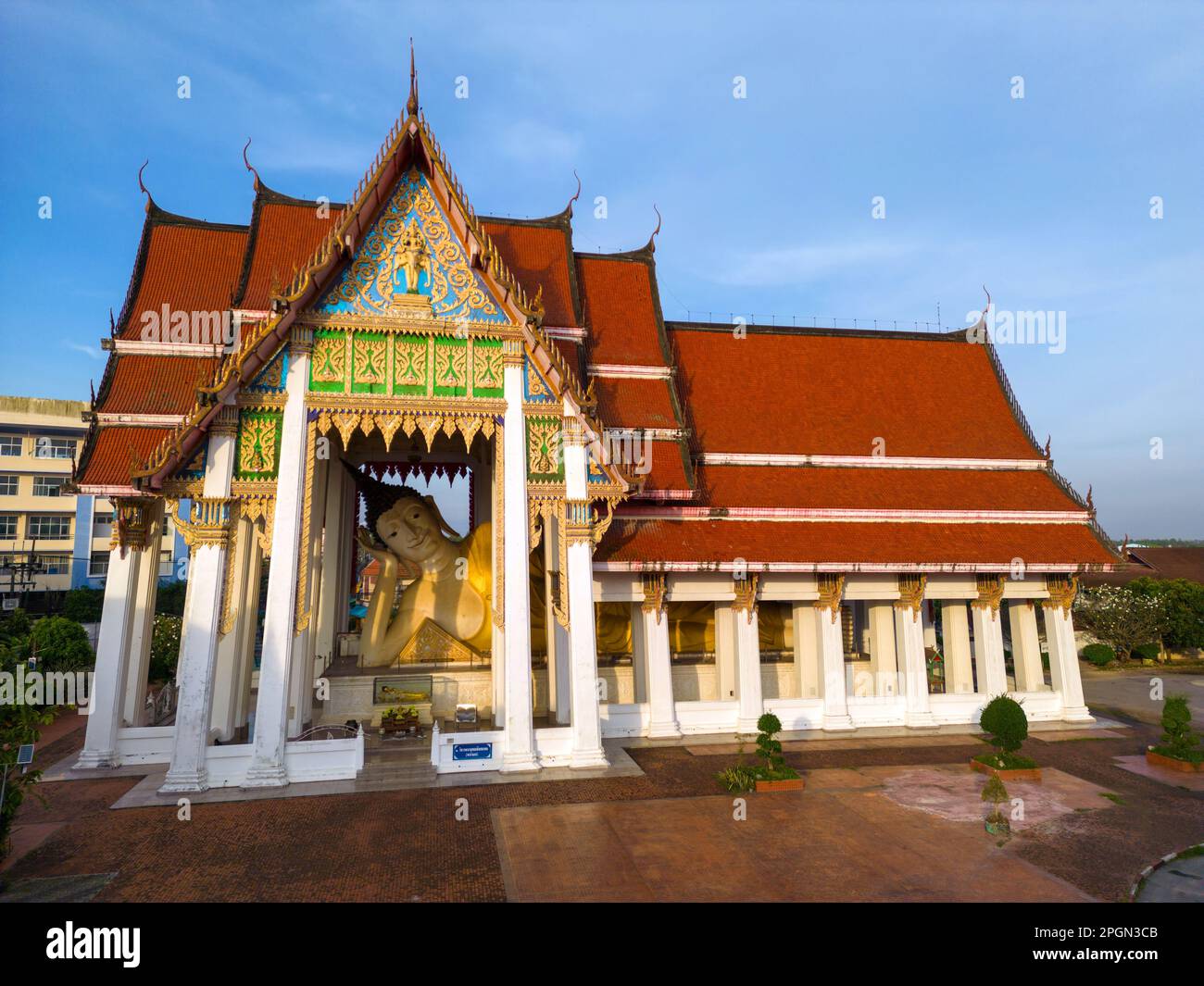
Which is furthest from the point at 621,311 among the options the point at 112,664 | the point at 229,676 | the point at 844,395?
the point at 112,664

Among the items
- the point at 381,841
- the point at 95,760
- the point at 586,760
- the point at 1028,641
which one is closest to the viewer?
the point at 381,841

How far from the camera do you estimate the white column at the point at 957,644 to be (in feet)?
64.3

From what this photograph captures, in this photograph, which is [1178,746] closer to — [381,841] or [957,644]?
[957,644]

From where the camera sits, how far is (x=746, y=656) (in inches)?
666

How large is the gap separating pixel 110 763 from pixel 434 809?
7193 mm

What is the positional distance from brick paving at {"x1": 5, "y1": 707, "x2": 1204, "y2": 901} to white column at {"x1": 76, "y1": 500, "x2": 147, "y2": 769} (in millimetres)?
838

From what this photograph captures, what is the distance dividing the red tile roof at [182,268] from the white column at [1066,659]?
73.6ft

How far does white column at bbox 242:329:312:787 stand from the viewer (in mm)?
12211

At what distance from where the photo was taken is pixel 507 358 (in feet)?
46.5

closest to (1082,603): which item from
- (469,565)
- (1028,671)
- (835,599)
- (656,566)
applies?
(1028,671)

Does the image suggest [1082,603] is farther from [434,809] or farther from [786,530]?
[434,809]

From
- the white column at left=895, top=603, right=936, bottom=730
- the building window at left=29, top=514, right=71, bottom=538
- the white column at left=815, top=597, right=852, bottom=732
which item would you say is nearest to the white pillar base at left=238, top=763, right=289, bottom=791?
the white column at left=815, top=597, right=852, bottom=732

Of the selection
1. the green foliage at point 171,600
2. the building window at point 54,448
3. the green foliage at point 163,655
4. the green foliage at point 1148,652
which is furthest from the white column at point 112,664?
the building window at point 54,448

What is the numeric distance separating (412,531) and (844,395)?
43.6ft
